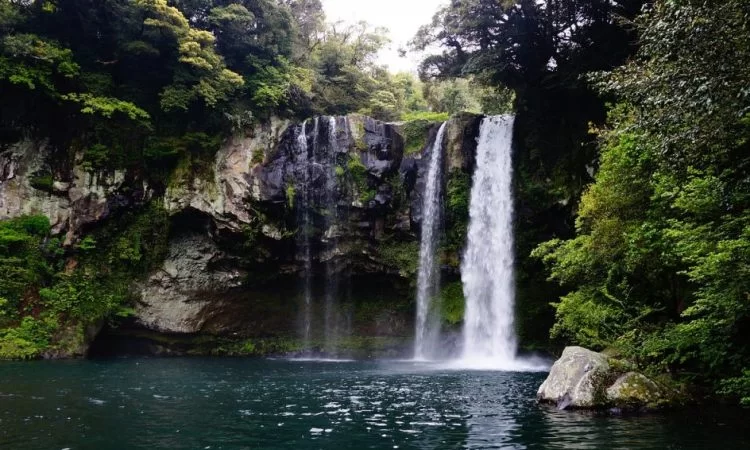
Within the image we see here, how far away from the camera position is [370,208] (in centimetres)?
2422

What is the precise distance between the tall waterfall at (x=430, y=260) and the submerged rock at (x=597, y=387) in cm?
1294

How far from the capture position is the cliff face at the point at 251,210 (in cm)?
2348

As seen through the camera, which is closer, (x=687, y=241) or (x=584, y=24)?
(x=687, y=241)

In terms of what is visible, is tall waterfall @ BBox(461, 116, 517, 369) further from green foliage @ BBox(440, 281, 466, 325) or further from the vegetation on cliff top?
green foliage @ BBox(440, 281, 466, 325)

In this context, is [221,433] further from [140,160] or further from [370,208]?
[140,160]

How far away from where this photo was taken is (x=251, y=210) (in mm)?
23688

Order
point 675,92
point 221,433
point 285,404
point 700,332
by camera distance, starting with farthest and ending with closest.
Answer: point 285,404
point 700,332
point 221,433
point 675,92

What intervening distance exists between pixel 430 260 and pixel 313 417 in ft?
48.2

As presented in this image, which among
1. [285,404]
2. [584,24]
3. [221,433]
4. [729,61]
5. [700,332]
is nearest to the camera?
[729,61]

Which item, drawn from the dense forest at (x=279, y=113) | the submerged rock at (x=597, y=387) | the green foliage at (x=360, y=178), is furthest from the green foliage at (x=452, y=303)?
the submerged rock at (x=597, y=387)

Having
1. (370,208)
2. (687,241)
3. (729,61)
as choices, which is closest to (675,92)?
(729,61)

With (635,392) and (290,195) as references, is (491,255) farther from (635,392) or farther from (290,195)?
(635,392)

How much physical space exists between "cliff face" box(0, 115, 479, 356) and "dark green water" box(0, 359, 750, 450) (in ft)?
27.6

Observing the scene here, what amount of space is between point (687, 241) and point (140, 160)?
829 inches
